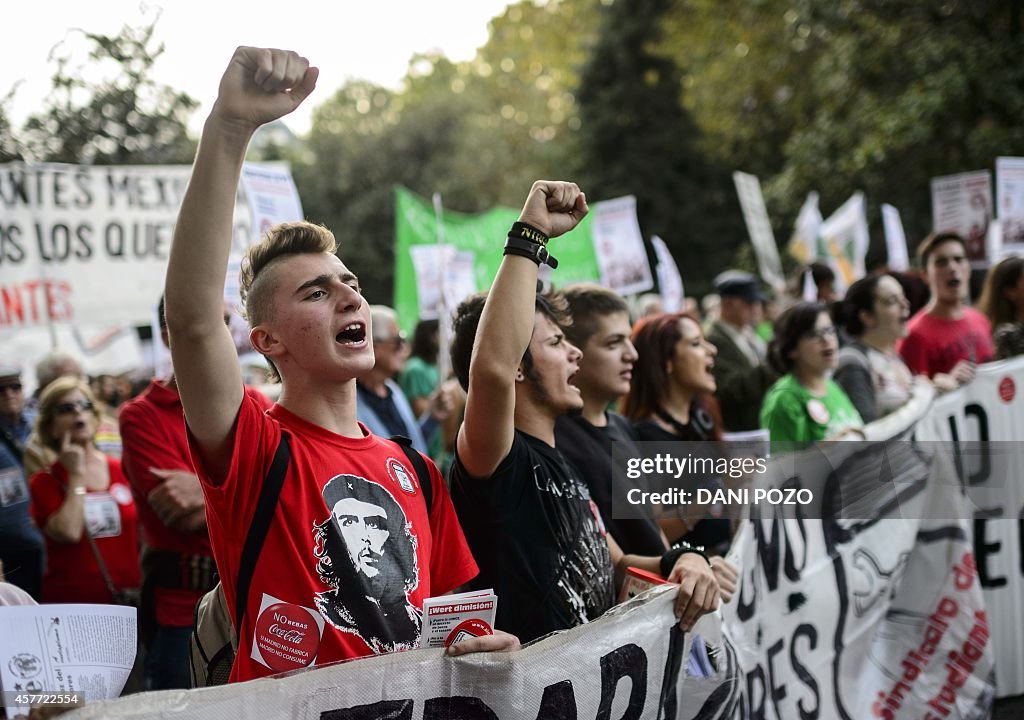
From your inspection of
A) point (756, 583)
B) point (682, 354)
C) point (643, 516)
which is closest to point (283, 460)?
point (643, 516)

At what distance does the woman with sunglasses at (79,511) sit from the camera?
4.64m

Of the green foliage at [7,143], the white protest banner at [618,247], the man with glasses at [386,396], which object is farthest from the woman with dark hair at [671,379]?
the white protest banner at [618,247]

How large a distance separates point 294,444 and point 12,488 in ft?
7.78

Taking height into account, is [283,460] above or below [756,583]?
above

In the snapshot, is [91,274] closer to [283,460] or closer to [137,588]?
[137,588]

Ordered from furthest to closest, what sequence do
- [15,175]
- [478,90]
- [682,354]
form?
[478,90]
[15,175]
[682,354]

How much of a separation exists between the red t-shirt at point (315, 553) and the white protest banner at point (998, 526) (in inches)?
127

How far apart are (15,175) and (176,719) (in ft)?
21.5

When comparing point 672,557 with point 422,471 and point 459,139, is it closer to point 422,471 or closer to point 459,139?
point 422,471

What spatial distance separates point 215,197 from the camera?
1.89m

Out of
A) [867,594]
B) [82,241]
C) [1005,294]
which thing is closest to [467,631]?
[867,594]

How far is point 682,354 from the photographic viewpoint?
4.49 metres

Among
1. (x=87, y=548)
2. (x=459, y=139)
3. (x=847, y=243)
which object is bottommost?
(x=87, y=548)

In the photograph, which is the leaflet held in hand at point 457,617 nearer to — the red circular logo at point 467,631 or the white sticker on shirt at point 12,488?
the red circular logo at point 467,631
